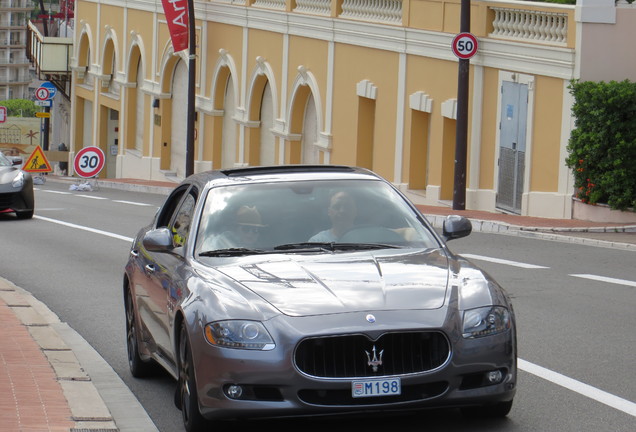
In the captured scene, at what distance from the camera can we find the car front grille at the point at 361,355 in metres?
7.24

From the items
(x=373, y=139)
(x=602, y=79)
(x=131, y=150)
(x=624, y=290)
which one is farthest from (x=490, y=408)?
(x=131, y=150)

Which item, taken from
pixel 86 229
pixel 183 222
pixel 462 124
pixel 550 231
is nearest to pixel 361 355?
pixel 183 222

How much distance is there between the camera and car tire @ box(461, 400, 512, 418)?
25.9 ft

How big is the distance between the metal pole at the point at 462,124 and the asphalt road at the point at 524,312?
570cm

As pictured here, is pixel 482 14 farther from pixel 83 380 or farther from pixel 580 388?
pixel 83 380

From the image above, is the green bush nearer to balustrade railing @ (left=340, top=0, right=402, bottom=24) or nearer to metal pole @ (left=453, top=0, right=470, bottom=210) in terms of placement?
metal pole @ (left=453, top=0, right=470, bottom=210)

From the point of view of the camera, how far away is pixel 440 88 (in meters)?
31.3

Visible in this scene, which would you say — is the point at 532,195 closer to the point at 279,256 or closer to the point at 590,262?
the point at 590,262

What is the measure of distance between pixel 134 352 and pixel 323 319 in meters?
3.04

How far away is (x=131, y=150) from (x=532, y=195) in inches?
1310

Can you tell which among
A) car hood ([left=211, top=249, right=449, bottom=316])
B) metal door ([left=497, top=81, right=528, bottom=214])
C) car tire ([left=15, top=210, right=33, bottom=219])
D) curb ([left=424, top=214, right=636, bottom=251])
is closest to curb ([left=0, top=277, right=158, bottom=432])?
car hood ([left=211, top=249, right=449, bottom=316])

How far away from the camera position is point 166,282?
8.66 meters

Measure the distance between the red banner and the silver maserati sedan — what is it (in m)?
36.7

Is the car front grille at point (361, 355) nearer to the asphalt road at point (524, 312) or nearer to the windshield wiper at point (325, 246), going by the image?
the asphalt road at point (524, 312)
